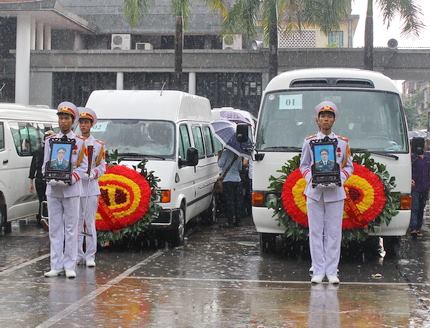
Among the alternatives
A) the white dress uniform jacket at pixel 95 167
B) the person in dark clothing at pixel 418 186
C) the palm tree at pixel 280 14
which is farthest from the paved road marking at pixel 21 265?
the palm tree at pixel 280 14

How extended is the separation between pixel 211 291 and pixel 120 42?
32.6 meters

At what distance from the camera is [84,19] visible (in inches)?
1722

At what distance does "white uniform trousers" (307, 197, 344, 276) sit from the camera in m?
9.36

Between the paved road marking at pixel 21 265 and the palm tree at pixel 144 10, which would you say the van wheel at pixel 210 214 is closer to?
the paved road marking at pixel 21 265

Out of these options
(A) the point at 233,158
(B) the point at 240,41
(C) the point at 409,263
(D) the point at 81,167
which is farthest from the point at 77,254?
(B) the point at 240,41

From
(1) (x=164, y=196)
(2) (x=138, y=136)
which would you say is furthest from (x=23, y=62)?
(1) (x=164, y=196)

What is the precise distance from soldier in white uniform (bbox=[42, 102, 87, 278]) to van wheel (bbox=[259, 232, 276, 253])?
118 inches

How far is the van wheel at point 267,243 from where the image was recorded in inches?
457

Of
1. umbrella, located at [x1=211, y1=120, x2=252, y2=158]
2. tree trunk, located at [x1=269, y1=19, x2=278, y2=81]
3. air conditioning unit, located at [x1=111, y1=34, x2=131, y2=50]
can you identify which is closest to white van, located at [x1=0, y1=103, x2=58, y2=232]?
umbrella, located at [x1=211, y1=120, x2=252, y2=158]

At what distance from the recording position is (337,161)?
9211 mm

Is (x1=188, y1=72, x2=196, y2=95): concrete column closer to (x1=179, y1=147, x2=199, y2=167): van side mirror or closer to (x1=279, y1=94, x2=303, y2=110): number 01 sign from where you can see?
(x1=179, y1=147, x2=199, y2=167): van side mirror

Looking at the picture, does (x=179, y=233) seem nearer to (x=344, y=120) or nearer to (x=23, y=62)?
(x=344, y=120)

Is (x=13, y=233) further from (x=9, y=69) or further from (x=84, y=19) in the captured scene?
(x=84, y=19)

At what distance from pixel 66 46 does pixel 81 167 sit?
35.5 metres
